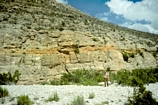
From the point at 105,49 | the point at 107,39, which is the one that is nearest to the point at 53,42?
the point at 105,49

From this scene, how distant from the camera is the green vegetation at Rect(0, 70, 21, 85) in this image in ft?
58.3

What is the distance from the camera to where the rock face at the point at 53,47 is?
2331cm

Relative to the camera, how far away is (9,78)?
62.5 ft

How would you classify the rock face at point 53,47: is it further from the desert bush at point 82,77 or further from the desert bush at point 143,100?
the desert bush at point 143,100

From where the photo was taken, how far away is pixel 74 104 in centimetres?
900

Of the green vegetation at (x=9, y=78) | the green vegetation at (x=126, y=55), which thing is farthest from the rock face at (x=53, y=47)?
the green vegetation at (x=9, y=78)

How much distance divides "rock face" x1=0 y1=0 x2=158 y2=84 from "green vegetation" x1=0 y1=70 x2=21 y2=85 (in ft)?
2.96

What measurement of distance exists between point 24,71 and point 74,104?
14.7 m

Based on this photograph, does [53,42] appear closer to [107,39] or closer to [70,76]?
[70,76]

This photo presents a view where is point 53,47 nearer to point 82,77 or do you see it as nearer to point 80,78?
point 82,77

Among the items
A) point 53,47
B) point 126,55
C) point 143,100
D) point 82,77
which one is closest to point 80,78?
point 82,77

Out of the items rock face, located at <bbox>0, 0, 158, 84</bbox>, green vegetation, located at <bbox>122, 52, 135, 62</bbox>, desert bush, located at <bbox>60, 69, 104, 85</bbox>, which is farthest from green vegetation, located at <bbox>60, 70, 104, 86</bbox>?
green vegetation, located at <bbox>122, 52, 135, 62</bbox>

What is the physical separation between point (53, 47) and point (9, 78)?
896 centimetres

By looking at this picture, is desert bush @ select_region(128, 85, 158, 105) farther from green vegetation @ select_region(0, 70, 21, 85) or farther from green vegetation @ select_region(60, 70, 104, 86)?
green vegetation @ select_region(0, 70, 21, 85)
